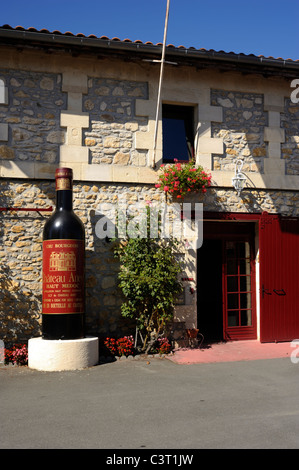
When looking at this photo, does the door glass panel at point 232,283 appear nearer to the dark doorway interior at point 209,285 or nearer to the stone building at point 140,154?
the stone building at point 140,154

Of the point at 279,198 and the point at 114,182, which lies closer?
the point at 114,182

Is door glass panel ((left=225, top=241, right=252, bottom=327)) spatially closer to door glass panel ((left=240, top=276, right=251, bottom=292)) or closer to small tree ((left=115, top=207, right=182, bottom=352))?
door glass panel ((left=240, top=276, right=251, bottom=292))

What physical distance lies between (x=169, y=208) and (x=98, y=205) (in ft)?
4.06

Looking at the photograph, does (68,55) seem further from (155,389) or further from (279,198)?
(155,389)

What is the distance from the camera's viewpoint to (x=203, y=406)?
14.6 ft

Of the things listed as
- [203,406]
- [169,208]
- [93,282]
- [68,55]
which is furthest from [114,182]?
[203,406]

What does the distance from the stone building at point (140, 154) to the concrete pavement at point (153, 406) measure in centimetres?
147

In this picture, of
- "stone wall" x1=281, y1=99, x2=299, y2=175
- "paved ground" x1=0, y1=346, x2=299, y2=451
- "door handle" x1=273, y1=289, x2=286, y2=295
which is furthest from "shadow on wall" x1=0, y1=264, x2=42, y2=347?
"stone wall" x1=281, y1=99, x2=299, y2=175

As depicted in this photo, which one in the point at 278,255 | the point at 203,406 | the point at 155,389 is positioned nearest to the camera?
the point at 203,406

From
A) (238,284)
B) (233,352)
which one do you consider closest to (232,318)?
(238,284)

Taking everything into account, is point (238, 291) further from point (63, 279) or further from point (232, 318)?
point (63, 279)

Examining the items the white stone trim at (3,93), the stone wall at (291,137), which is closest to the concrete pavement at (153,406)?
the stone wall at (291,137)

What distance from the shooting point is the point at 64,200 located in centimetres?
660

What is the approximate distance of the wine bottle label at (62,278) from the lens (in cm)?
638
